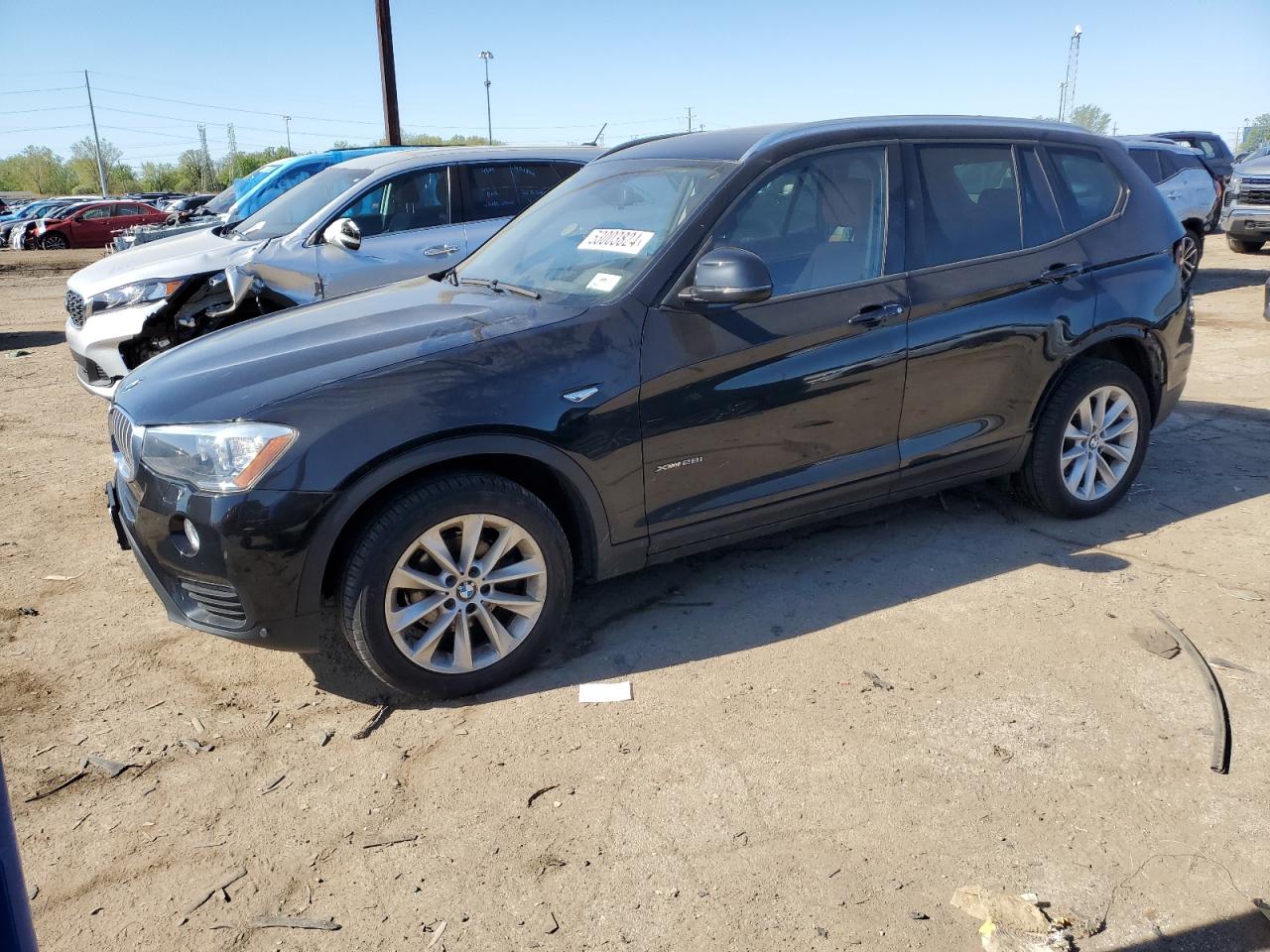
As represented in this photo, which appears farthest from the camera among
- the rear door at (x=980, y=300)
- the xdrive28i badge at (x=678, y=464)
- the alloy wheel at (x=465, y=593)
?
the rear door at (x=980, y=300)

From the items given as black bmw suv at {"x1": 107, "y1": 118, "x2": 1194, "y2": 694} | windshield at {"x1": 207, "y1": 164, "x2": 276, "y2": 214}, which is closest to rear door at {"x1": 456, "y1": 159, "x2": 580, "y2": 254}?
black bmw suv at {"x1": 107, "y1": 118, "x2": 1194, "y2": 694}

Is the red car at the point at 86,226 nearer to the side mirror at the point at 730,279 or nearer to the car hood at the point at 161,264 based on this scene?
the car hood at the point at 161,264

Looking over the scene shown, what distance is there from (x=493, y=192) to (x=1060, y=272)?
472 centimetres

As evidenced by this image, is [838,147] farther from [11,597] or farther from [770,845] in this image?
[11,597]

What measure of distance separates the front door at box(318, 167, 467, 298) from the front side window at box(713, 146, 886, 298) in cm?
383

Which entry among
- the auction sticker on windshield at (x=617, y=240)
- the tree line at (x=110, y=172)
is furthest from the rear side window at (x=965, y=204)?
the tree line at (x=110, y=172)

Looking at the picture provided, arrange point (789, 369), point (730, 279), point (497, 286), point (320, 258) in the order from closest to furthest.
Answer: point (730, 279) < point (789, 369) < point (497, 286) < point (320, 258)

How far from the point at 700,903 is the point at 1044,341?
3.13 m

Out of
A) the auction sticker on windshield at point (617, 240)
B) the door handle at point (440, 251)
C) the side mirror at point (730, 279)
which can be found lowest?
the door handle at point (440, 251)

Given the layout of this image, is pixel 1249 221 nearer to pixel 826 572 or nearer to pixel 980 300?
pixel 980 300

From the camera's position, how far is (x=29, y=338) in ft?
39.5

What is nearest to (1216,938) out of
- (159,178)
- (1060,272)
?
(1060,272)

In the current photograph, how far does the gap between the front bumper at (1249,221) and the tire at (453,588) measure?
15784mm

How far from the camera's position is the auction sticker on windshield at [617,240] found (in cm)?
382
